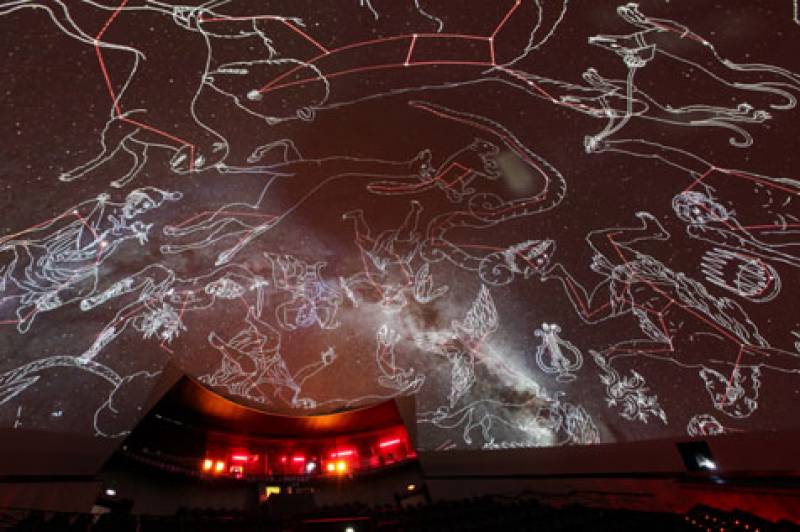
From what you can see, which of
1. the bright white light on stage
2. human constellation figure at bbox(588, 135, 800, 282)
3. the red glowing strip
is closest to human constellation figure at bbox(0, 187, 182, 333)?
human constellation figure at bbox(588, 135, 800, 282)

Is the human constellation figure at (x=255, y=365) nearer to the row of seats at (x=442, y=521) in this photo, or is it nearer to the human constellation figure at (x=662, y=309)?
the row of seats at (x=442, y=521)

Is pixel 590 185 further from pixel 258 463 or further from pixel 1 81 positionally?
pixel 258 463

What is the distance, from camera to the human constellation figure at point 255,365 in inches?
367

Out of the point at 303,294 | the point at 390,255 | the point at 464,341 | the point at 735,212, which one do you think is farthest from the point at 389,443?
the point at 735,212

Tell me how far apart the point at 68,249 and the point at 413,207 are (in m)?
5.67

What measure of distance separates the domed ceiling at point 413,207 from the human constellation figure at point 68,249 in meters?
0.05

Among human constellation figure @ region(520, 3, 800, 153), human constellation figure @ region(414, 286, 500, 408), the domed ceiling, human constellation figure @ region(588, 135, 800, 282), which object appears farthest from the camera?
human constellation figure @ region(414, 286, 500, 408)

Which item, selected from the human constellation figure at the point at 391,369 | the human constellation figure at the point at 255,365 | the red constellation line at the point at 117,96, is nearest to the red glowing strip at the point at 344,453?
the human constellation figure at the point at 255,365

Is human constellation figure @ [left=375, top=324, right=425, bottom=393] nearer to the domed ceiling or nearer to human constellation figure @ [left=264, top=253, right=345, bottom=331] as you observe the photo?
the domed ceiling

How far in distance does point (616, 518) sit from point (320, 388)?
25.4 feet

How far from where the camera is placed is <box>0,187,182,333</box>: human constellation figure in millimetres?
5512

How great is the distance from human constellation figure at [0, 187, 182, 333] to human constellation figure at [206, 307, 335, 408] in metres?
3.06

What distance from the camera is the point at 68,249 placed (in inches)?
237

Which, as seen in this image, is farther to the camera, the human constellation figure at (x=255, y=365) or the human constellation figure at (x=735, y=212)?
the human constellation figure at (x=255, y=365)
